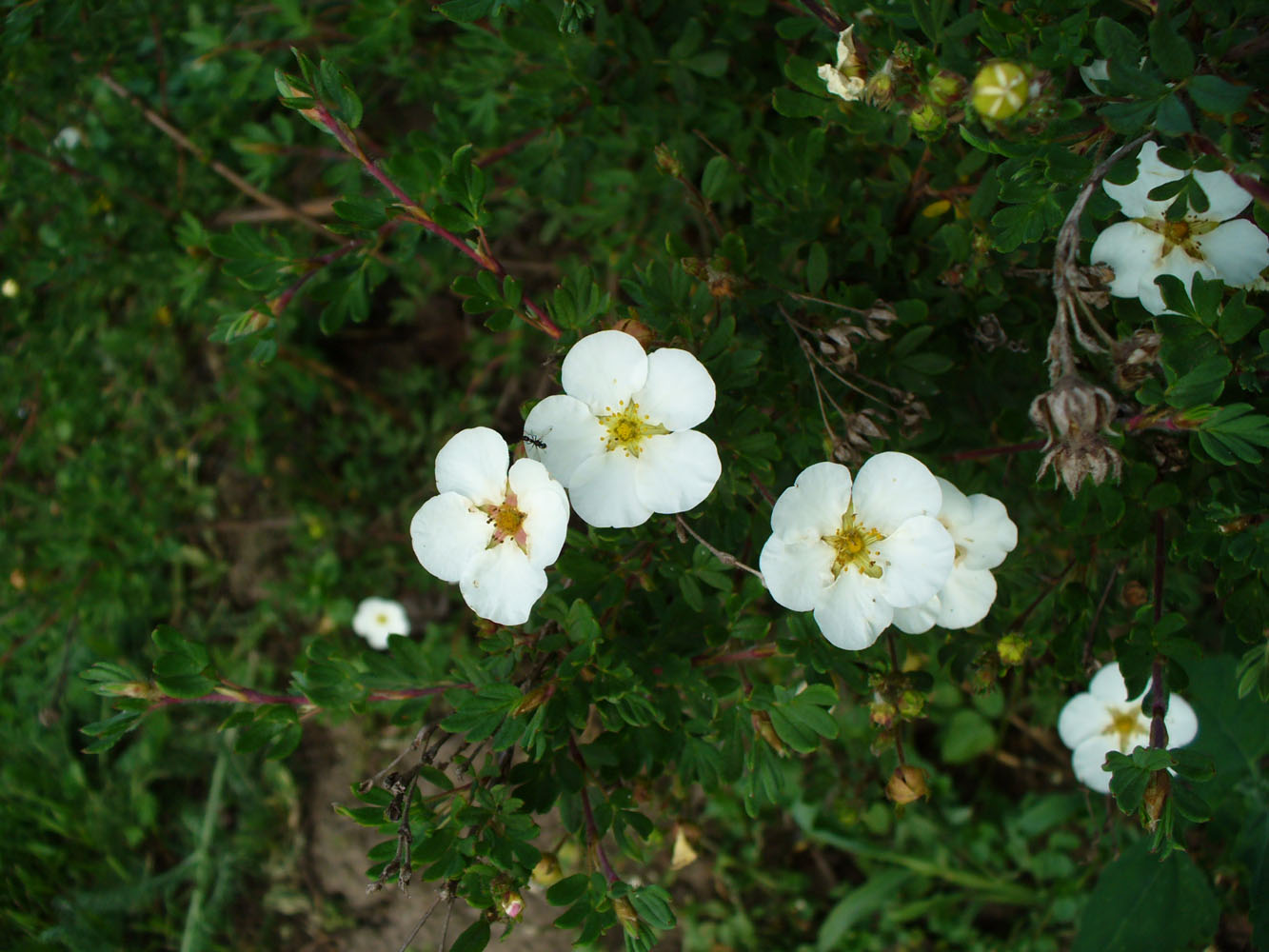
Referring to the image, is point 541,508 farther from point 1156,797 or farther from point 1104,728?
point 1104,728

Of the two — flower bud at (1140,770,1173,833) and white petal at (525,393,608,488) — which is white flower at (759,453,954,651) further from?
flower bud at (1140,770,1173,833)

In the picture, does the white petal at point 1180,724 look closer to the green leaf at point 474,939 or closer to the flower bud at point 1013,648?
the flower bud at point 1013,648

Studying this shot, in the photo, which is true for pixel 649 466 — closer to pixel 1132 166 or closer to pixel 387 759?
pixel 1132 166

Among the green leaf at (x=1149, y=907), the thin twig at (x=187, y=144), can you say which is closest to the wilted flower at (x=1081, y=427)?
the green leaf at (x=1149, y=907)

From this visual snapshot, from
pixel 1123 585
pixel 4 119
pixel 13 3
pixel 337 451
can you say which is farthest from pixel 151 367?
pixel 1123 585

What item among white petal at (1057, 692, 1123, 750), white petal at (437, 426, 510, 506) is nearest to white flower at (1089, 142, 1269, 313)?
white petal at (1057, 692, 1123, 750)

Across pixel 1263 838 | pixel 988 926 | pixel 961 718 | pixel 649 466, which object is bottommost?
pixel 988 926

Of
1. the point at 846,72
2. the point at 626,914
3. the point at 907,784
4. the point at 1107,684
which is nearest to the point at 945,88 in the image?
the point at 846,72
